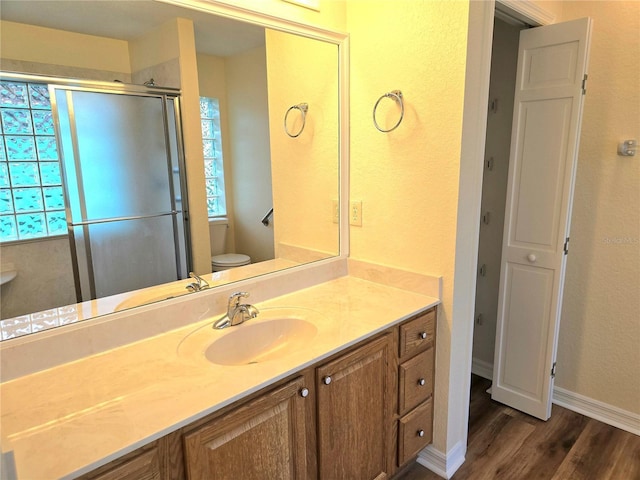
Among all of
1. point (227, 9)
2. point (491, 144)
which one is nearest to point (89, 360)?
point (227, 9)

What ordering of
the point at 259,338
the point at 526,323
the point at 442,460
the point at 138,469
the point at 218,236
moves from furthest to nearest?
the point at 526,323 < the point at 442,460 < the point at 218,236 < the point at 259,338 < the point at 138,469

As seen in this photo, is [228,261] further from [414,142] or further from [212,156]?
[414,142]

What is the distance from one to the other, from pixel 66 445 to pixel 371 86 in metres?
1.68

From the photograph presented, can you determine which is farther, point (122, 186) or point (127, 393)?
point (122, 186)

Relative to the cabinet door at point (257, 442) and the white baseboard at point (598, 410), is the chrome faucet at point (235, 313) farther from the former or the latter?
the white baseboard at point (598, 410)

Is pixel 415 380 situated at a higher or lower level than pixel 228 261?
lower

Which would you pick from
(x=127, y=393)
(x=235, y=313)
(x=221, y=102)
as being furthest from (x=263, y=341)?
(x=221, y=102)

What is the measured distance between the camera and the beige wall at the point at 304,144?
1.83 metres

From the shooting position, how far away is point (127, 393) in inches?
42.6

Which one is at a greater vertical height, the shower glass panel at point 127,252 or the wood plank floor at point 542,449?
the shower glass panel at point 127,252

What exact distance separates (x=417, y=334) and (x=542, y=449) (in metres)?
1.03

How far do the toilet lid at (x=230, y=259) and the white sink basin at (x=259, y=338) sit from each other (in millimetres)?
226

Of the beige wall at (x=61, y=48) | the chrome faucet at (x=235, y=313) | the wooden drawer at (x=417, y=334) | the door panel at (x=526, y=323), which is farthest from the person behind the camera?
the door panel at (x=526, y=323)

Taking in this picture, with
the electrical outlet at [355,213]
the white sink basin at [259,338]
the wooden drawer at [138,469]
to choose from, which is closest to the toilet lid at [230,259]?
the white sink basin at [259,338]
